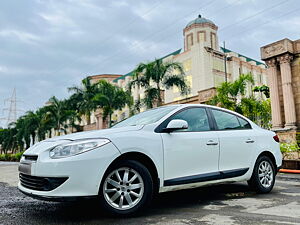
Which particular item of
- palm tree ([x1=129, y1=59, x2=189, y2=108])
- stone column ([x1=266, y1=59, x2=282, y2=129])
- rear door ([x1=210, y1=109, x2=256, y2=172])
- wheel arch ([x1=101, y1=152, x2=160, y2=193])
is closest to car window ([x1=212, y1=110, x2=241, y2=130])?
rear door ([x1=210, y1=109, x2=256, y2=172])

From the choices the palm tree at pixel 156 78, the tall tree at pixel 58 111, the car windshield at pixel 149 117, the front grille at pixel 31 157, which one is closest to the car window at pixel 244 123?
the car windshield at pixel 149 117

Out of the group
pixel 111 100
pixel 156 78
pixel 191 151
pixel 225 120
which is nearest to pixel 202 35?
pixel 111 100

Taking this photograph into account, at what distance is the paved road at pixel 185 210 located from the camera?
327 centimetres

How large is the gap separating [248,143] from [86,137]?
280 cm

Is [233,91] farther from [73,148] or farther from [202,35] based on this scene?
[202,35]

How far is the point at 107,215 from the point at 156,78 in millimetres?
17401

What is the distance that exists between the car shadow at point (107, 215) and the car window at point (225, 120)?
1.16m

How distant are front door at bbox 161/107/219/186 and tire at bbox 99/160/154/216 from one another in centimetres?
36

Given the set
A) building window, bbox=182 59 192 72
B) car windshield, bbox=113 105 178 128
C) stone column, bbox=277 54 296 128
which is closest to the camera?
car windshield, bbox=113 105 178 128

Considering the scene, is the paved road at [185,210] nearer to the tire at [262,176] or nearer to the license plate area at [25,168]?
the tire at [262,176]

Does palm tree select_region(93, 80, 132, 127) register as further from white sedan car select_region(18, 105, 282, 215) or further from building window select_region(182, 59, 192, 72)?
white sedan car select_region(18, 105, 282, 215)

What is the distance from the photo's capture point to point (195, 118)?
4.42 meters

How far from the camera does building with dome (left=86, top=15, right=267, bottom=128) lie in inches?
1479

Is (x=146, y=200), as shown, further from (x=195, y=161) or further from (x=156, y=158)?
(x=195, y=161)
